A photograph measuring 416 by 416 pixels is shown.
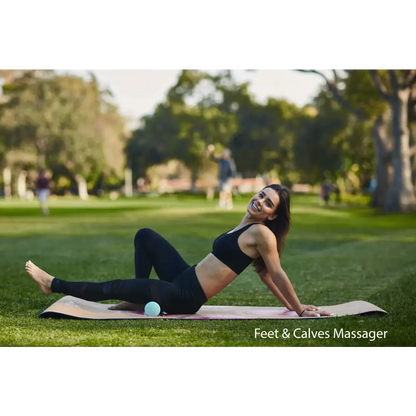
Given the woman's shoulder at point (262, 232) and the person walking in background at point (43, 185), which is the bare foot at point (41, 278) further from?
the person walking in background at point (43, 185)

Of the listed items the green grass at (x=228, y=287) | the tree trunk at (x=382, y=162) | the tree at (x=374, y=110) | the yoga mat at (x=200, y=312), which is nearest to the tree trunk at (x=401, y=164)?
the tree at (x=374, y=110)

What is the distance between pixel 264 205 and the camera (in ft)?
17.5

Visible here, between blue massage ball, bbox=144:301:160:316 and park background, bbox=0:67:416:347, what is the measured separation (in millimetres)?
261

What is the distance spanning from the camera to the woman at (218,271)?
17.5 feet

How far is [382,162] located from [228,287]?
863 inches

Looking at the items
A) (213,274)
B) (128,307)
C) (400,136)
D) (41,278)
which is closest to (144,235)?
(128,307)

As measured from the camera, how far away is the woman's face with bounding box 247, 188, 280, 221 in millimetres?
5320

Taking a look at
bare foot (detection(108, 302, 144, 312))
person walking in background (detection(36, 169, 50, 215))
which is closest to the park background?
bare foot (detection(108, 302, 144, 312))

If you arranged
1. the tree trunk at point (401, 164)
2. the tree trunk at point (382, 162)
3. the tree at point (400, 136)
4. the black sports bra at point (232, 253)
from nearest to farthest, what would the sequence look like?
1. the black sports bra at point (232, 253)
2. the tree at point (400, 136)
3. the tree trunk at point (401, 164)
4. the tree trunk at point (382, 162)

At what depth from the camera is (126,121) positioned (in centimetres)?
5712

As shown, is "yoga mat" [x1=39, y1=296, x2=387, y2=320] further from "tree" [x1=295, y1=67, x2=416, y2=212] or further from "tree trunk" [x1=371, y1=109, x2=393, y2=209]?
"tree trunk" [x1=371, y1=109, x2=393, y2=209]
